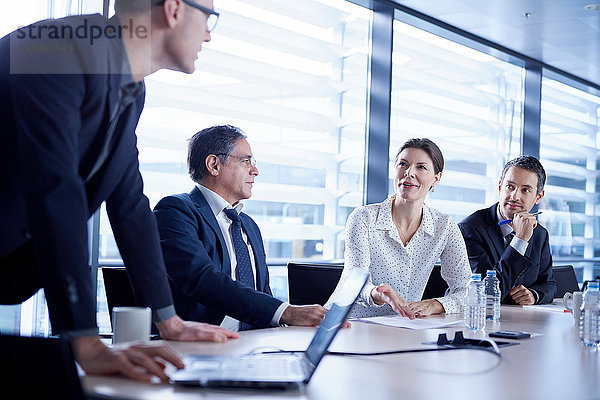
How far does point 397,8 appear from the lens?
5395mm

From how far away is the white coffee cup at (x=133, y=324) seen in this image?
1686mm

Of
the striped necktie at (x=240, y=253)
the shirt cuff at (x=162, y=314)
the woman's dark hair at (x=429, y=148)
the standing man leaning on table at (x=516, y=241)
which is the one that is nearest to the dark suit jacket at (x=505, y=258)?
the standing man leaning on table at (x=516, y=241)

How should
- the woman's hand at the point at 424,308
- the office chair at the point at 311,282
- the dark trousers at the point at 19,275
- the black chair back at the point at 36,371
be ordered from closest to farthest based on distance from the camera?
the black chair back at the point at 36,371
the dark trousers at the point at 19,275
the woman's hand at the point at 424,308
the office chair at the point at 311,282

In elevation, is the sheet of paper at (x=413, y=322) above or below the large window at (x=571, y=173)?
below

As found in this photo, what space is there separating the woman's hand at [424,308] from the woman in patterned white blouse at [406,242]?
25 centimetres

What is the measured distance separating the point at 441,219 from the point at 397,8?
104 inches

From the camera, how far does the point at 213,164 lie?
115 inches

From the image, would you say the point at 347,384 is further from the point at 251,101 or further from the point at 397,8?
the point at 397,8

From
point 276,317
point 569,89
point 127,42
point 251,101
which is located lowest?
point 276,317

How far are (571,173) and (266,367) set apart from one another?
743cm

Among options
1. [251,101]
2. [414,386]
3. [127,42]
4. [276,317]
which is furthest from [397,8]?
[414,386]

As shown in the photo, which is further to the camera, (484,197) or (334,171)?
(484,197)

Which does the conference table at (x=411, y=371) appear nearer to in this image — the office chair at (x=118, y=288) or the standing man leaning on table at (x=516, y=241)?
the office chair at (x=118, y=288)

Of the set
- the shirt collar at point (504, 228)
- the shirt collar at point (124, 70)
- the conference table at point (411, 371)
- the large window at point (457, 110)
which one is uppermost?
the large window at point (457, 110)
